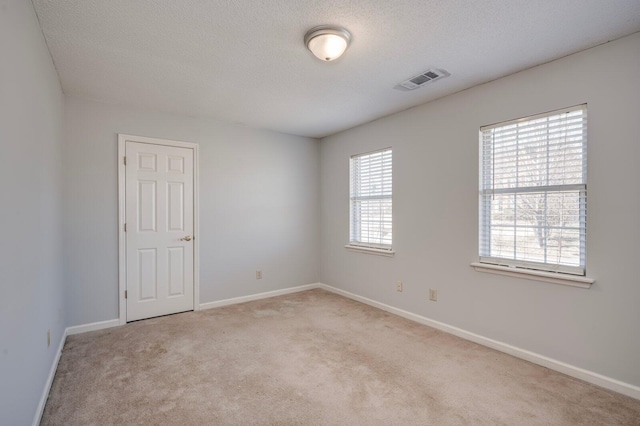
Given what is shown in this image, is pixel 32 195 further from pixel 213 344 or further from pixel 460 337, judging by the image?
pixel 460 337

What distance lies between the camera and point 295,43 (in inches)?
89.7

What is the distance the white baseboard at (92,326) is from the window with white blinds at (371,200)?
307 cm

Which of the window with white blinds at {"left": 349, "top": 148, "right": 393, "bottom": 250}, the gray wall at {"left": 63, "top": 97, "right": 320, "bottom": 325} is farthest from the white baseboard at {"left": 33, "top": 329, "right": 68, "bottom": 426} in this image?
the window with white blinds at {"left": 349, "top": 148, "right": 393, "bottom": 250}

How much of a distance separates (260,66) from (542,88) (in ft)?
7.69

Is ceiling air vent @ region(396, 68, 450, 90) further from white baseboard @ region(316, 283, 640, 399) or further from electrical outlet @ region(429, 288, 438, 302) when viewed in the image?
white baseboard @ region(316, 283, 640, 399)

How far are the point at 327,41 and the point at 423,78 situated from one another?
1.16m

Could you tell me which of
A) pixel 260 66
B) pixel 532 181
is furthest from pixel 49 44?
pixel 532 181

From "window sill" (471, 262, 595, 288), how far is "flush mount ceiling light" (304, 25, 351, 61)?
229cm

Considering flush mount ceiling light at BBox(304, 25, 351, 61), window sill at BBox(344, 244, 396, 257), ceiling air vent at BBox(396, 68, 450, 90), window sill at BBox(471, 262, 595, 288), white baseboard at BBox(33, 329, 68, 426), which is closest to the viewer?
white baseboard at BBox(33, 329, 68, 426)

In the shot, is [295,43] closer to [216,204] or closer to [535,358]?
[216,204]

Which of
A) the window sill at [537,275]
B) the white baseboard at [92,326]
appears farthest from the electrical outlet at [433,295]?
the white baseboard at [92,326]

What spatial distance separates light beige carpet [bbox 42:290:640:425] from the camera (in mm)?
1958

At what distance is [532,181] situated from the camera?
8.86ft

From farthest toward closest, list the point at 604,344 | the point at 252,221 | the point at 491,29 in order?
the point at 252,221 < the point at 604,344 < the point at 491,29
